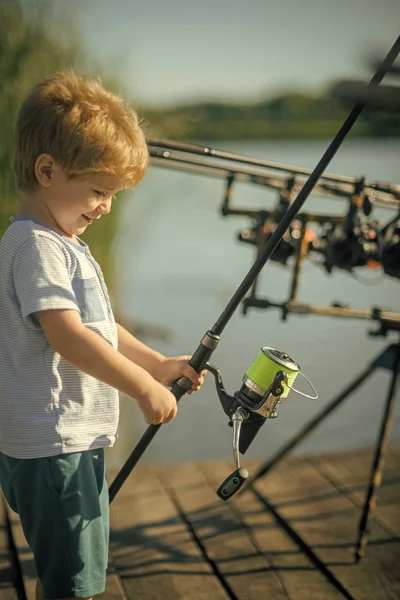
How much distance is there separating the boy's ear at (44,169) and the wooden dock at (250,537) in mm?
1056

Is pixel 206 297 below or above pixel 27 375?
below

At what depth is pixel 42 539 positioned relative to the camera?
159 centimetres

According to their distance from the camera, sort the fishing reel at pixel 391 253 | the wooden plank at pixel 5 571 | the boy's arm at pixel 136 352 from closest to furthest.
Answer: the boy's arm at pixel 136 352
the wooden plank at pixel 5 571
the fishing reel at pixel 391 253

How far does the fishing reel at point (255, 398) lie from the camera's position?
1.61 meters

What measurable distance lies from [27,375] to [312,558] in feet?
3.56

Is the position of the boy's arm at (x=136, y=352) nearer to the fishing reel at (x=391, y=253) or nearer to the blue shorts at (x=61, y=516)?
the blue shorts at (x=61, y=516)

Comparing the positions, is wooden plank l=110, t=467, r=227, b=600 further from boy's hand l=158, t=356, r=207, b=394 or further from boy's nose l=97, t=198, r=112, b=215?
boy's nose l=97, t=198, r=112, b=215

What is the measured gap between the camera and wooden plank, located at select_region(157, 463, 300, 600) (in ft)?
6.95

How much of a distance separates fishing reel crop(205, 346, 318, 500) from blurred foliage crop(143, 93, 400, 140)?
0.48m

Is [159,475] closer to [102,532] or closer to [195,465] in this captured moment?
[195,465]

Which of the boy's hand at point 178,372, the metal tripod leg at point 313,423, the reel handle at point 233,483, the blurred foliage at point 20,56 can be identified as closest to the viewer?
the reel handle at point 233,483

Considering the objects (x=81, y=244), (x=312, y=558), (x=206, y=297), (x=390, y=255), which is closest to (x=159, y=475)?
(x=312, y=558)

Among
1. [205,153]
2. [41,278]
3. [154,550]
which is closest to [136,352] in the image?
[41,278]

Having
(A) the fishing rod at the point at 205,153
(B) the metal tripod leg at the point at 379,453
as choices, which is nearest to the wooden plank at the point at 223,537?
(B) the metal tripod leg at the point at 379,453
